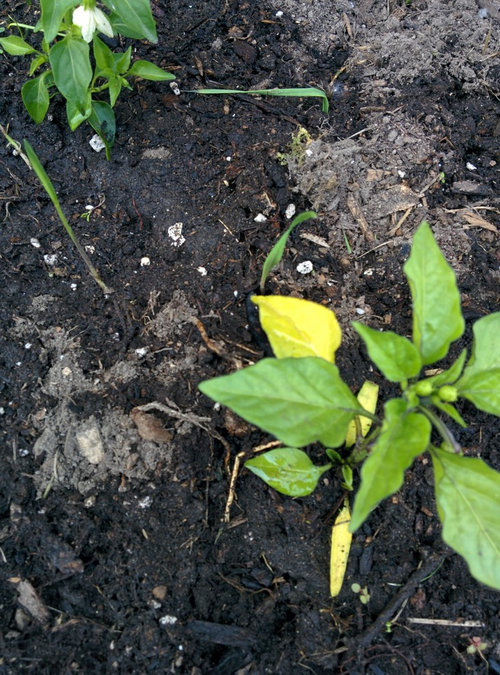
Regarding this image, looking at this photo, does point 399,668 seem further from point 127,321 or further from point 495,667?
point 127,321

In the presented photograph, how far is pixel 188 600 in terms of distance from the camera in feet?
6.07

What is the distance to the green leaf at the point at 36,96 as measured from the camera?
2.13 m

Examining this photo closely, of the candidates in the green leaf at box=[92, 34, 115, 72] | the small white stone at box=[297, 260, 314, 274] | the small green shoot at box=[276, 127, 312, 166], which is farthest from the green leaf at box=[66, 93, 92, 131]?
the small white stone at box=[297, 260, 314, 274]

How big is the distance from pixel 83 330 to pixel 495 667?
179 centimetres

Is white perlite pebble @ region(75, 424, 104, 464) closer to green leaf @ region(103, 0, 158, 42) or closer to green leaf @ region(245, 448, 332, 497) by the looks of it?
green leaf @ region(245, 448, 332, 497)

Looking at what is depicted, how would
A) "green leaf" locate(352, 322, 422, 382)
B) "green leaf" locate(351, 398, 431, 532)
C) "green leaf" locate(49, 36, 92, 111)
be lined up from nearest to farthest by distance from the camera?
"green leaf" locate(351, 398, 431, 532), "green leaf" locate(352, 322, 422, 382), "green leaf" locate(49, 36, 92, 111)

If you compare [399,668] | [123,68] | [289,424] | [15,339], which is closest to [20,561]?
[15,339]

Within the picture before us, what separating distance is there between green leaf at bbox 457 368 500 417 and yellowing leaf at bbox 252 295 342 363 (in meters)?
0.42

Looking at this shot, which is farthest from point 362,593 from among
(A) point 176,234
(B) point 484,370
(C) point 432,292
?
(A) point 176,234

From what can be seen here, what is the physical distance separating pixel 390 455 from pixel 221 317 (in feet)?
3.08

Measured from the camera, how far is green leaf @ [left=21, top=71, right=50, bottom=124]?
6.98ft

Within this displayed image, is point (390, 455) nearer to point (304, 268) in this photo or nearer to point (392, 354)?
point (392, 354)

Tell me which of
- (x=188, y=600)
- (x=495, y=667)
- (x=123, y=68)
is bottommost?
(x=495, y=667)

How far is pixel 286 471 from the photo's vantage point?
1.86 metres
